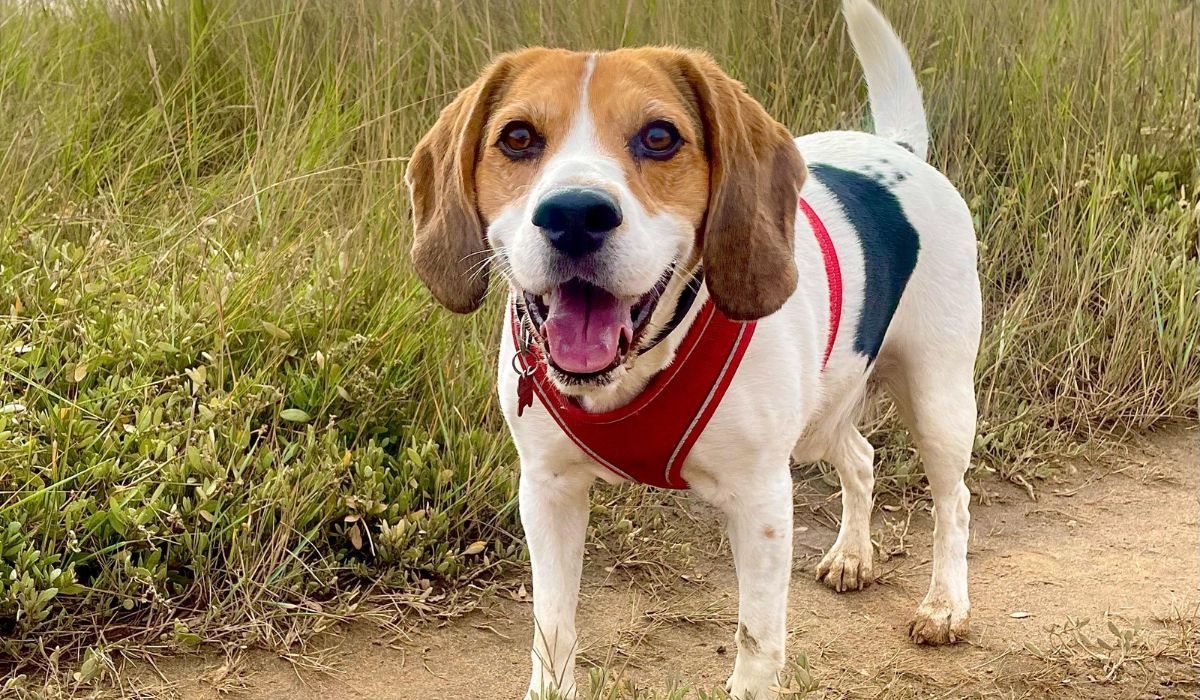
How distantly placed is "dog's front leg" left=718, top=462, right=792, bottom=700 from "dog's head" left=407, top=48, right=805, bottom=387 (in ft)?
1.38

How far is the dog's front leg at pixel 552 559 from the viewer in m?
2.90

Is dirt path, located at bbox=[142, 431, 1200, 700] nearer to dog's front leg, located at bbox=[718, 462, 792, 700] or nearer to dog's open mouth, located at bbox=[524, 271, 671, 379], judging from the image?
dog's front leg, located at bbox=[718, 462, 792, 700]

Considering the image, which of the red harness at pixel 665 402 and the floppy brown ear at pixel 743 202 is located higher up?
the floppy brown ear at pixel 743 202

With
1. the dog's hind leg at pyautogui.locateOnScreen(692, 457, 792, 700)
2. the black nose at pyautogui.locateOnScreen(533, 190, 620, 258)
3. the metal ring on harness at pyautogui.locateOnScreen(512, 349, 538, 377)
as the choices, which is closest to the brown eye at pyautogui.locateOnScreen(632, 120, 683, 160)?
the black nose at pyautogui.locateOnScreen(533, 190, 620, 258)

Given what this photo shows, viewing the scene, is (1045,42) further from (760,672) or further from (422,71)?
→ (760,672)

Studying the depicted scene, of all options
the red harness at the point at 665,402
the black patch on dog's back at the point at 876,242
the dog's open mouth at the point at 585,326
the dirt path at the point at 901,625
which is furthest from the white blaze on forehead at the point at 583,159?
the dirt path at the point at 901,625

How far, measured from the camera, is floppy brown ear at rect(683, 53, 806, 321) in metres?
2.63

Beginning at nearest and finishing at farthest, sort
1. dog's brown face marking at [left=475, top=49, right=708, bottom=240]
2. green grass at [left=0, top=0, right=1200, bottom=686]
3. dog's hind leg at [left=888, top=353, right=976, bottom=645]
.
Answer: dog's brown face marking at [left=475, top=49, right=708, bottom=240]
green grass at [left=0, top=0, right=1200, bottom=686]
dog's hind leg at [left=888, top=353, right=976, bottom=645]

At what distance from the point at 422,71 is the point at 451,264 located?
110 inches

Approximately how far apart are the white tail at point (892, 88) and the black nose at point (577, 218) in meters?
1.82

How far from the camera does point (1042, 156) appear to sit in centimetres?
523

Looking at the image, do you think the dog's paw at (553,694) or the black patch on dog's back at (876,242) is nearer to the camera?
the dog's paw at (553,694)

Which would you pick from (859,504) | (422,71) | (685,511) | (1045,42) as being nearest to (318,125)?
(422,71)

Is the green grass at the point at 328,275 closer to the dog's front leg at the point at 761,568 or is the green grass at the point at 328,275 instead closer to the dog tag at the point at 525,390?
the dog tag at the point at 525,390
